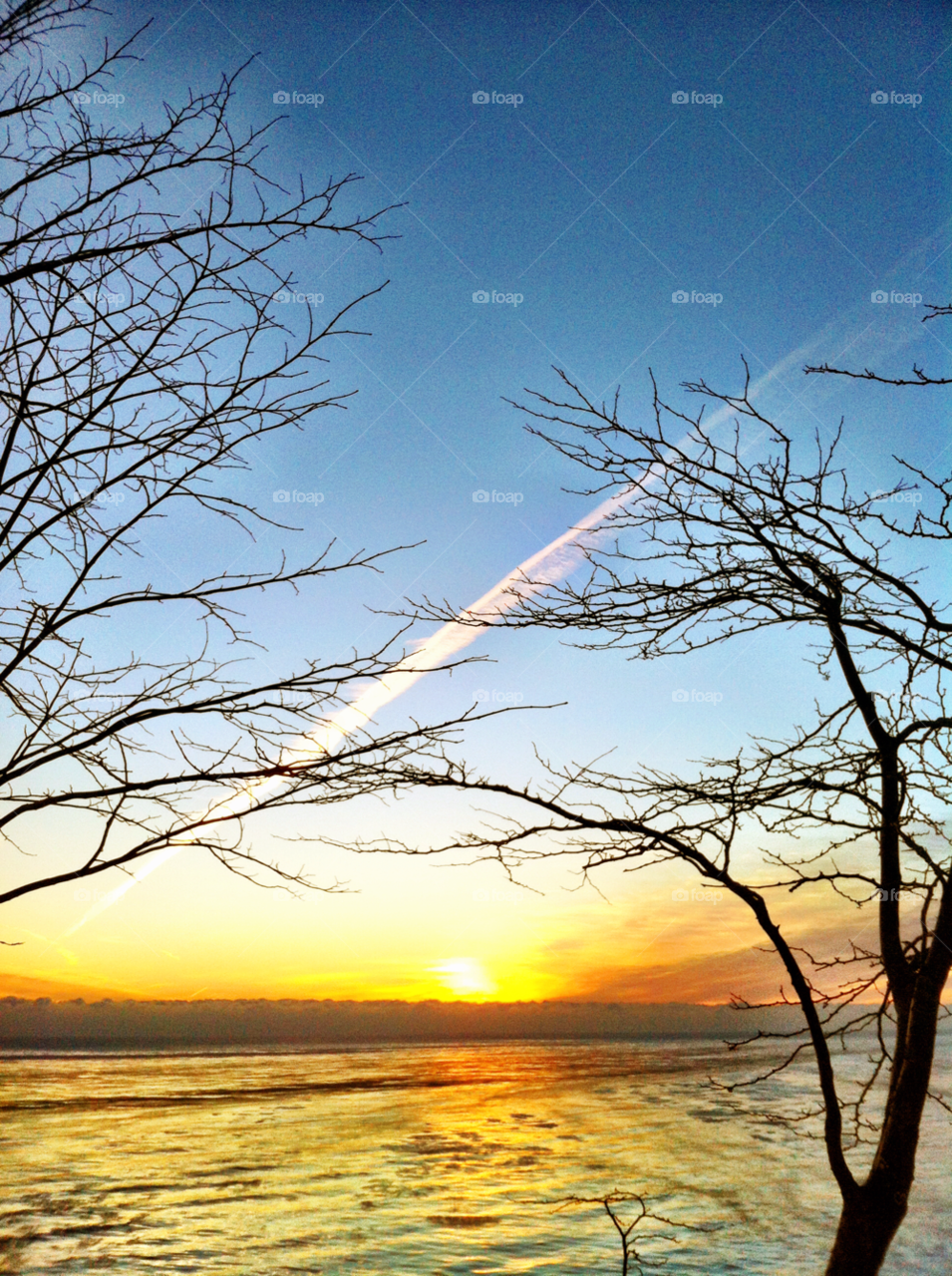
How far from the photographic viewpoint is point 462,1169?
14.4 meters

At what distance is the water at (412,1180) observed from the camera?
10023 mm

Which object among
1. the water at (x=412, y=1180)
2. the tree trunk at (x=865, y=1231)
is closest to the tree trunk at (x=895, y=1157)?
the tree trunk at (x=865, y=1231)

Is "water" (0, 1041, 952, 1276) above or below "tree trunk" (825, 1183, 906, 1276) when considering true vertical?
below

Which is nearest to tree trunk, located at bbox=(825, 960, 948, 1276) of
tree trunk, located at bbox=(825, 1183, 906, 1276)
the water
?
tree trunk, located at bbox=(825, 1183, 906, 1276)

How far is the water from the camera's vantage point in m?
10.0

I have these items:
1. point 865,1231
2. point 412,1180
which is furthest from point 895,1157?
point 412,1180

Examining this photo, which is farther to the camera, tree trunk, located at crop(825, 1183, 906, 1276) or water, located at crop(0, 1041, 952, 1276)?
water, located at crop(0, 1041, 952, 1276)

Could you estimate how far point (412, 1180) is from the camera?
43.8ft

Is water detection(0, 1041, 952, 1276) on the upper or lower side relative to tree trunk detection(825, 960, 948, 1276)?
lower

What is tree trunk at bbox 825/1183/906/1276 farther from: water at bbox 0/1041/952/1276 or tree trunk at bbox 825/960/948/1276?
water at bbox 0/1041/952/1276

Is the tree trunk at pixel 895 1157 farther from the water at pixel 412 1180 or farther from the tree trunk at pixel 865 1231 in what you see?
the water at pixel 412 1180

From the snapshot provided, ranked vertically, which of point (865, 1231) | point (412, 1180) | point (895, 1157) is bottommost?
point (412, 1180)

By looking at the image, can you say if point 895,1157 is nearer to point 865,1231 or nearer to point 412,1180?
point 865,1231

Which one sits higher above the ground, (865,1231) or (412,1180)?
(865,1231)
